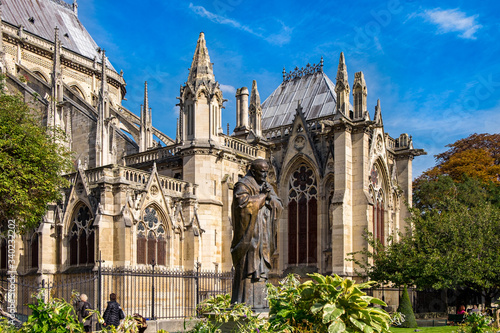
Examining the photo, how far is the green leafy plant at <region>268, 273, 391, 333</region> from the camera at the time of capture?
16.7ft

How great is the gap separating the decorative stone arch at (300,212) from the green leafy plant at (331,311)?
20.6 meters

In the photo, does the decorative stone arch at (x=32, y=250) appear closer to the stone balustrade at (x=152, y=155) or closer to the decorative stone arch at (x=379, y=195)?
the stone balustrade at (x=152, y=155)

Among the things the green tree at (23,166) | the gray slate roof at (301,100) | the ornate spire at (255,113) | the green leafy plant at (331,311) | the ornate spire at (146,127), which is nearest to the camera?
the green leafy plant at (331,311)

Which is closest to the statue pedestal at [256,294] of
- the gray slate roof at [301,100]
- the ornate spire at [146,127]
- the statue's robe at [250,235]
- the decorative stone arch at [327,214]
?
the statue's robe at [250,235]

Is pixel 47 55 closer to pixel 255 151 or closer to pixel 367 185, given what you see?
pixel 255 151

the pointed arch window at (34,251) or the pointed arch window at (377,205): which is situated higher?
the pointed arch window at (377,205)

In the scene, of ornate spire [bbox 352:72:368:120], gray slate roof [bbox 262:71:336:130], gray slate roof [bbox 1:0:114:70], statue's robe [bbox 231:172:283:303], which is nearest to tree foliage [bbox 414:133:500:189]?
gray slate roof [bbox 262:71:336:130]

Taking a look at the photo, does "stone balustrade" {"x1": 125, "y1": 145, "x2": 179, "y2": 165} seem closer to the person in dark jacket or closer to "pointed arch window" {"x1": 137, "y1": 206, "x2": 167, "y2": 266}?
"pointed arch window" {"x1": 137, "y1": 206, "x2": 167, "y2": 266}

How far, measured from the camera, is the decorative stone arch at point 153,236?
22375 mm

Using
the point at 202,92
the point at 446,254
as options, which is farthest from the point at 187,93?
the point at 446,254

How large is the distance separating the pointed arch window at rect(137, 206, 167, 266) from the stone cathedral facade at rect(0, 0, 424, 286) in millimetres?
39

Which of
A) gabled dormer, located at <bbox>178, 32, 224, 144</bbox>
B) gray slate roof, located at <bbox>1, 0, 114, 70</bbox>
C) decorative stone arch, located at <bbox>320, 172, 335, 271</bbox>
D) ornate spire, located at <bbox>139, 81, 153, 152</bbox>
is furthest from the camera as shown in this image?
gray slate roof, located at <bbox>1, 0, 114, 70</bbox>

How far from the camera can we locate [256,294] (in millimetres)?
8445

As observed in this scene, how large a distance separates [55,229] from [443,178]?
21.0m
